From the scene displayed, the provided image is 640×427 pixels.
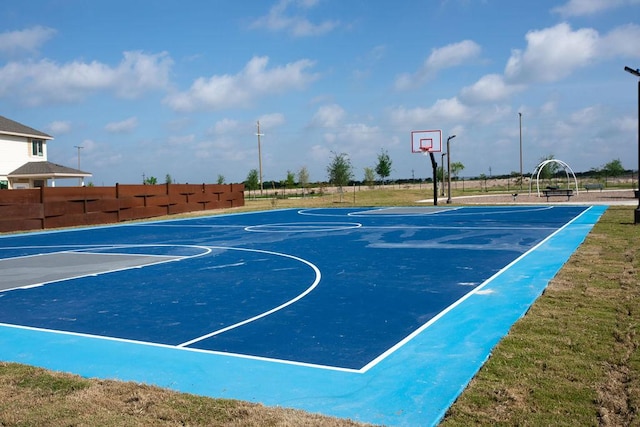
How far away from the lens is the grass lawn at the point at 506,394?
4.12 metres

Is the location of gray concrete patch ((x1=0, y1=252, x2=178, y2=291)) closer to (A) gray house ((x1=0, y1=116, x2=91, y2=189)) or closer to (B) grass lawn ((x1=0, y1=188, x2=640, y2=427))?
(B) grass lawn ((x1=0, y1=188, x2=640, y2=427))

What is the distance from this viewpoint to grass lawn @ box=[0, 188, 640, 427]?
4.12 m

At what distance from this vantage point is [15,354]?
20.3ft

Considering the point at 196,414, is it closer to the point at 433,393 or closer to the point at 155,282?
the point at 433,393

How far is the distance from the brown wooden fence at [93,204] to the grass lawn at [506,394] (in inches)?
815

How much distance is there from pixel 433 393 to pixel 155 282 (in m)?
6.94

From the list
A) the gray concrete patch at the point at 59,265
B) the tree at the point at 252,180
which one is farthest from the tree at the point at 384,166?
the gray concrete patch at the point at 59,265

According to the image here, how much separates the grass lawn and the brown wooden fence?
2070 centimetres

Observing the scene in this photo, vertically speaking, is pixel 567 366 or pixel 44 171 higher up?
pixel 44 171

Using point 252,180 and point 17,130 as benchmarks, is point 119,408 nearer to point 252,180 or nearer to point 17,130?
point 17,130

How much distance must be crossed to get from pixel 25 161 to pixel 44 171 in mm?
2303

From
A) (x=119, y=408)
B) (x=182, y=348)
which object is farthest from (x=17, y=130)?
(x=119, y=408)

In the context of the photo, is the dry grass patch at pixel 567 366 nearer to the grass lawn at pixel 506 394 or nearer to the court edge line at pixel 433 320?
the grass lawn at pixel 506 394

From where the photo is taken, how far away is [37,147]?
38094 mm
